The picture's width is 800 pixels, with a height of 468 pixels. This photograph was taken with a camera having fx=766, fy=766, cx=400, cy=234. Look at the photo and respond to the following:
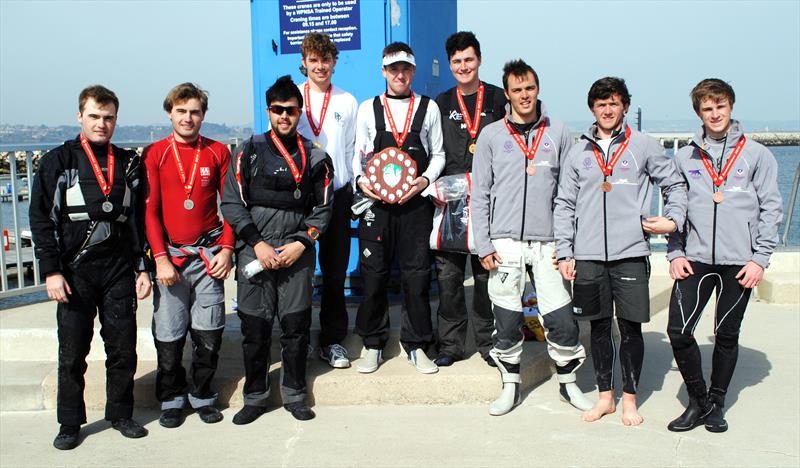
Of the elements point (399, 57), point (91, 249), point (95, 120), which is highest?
point (399, 57)

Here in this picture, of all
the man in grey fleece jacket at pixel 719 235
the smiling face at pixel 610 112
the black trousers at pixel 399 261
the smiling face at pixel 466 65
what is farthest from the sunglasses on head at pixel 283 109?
the man in grey fleece jacket at pixel 719 235

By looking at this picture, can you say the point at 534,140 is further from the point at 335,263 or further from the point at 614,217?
→ the point at 335,263

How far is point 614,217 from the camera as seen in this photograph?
4.25m

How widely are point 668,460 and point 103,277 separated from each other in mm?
3166

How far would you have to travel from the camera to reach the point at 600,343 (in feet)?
14.6

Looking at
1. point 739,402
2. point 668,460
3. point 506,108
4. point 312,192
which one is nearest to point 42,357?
point 312,192

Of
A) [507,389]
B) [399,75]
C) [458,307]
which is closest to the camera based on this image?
[507,389]

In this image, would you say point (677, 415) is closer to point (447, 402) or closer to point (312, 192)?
point (447, 402)

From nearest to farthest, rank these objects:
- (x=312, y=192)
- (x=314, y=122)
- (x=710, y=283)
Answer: (x=710, y=283) → (x=312, y=192) → (x=314, y=122)

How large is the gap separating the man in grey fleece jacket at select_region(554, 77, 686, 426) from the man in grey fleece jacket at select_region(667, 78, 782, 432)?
0.49 ft

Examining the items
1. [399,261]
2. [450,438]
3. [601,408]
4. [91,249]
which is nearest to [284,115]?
[399,261]

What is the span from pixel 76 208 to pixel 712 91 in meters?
3.52

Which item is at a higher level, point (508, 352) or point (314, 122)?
point (314, 122)

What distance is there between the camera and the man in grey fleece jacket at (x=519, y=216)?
14.6ft
